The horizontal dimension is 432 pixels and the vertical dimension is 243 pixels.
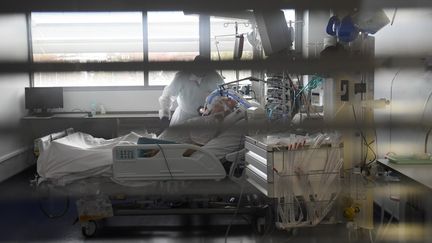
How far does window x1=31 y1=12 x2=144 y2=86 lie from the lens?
30.8 inches

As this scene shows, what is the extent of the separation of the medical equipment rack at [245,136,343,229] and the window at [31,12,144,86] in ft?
3.19

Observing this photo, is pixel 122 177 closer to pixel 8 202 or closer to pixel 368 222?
pixel 368 222

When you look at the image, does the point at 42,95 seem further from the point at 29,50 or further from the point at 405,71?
the point at 405,71

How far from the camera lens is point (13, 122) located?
82 centimetres

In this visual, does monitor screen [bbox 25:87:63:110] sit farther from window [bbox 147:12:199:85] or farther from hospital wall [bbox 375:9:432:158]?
hospital wall [bbox 375:9:432:158]

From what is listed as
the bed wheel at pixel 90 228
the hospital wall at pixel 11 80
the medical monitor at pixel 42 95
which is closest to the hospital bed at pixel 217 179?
the bed wheel at pixel 90 228

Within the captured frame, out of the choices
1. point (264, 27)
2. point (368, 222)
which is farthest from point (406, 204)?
point (264, 27)

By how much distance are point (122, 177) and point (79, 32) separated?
2.22m

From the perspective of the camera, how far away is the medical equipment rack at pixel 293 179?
182cm

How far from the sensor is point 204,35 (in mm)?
831

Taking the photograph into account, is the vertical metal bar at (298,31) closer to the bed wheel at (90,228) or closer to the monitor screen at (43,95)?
the monitor screen at (43,95)

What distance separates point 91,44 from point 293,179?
1.48m

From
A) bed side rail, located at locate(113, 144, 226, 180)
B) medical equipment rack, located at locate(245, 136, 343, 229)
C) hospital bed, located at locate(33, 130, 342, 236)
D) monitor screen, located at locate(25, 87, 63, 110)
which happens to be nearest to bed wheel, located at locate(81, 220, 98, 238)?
hospital bed, located at locate(33, 130, 342, 236)

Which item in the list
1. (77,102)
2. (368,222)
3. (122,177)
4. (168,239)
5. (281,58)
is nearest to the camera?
(281,58)
